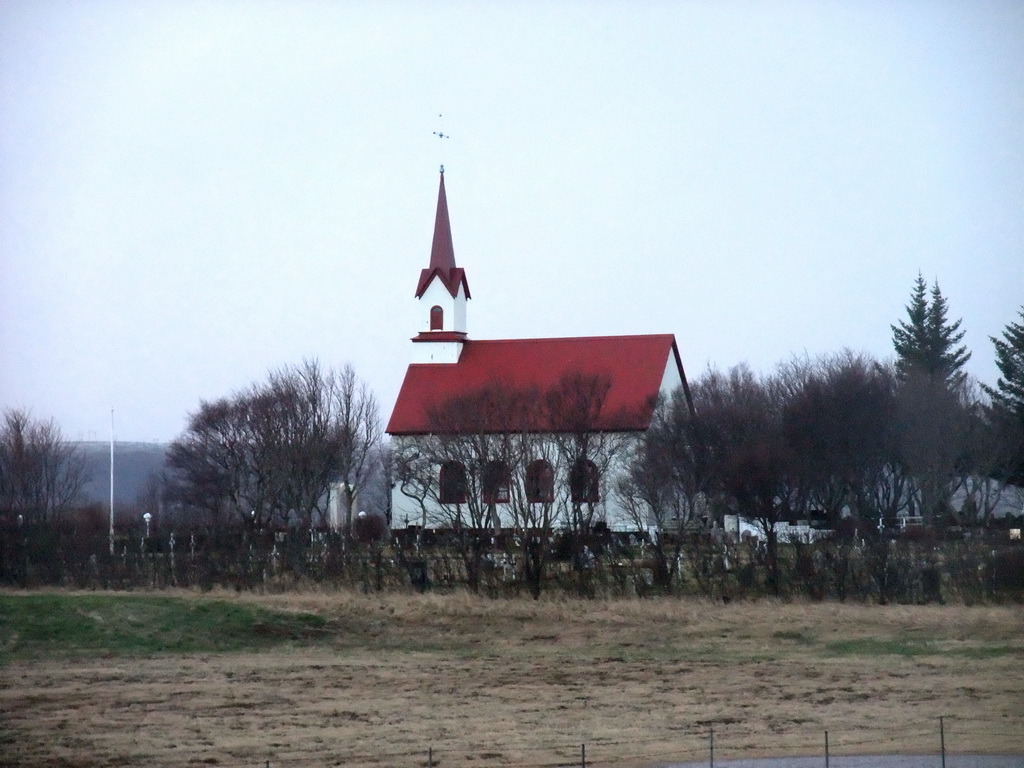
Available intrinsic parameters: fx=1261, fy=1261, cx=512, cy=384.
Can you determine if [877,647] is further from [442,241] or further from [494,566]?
[442,241]

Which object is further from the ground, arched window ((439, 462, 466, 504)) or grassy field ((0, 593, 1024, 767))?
arched window ((439, 462, 466, 504))

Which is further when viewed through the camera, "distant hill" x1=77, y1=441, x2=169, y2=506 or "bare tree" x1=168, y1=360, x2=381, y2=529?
"distant hill" x1=77, y1=441, x2=169, y2=506

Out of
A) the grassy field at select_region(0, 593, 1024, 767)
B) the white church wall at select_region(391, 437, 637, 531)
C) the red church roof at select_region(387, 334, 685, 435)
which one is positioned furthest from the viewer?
the red church roof at select_region(387, 334, 685, 435)

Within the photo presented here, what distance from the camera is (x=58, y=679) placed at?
Result: 77.2 feet

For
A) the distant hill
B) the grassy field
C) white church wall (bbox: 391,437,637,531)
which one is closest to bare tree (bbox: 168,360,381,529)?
white church wall (bbox: 391,437,637,531)

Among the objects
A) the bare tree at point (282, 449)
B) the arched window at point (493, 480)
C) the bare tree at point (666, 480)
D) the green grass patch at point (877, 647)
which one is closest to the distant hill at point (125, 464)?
the bare tree at point (282, 449)

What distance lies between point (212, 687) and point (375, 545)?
17009mm

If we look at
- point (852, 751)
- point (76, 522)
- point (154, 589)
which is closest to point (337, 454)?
point (76, 522)

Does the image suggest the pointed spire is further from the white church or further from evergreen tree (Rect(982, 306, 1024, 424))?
evergreen tree (Rect(982, 306, 1024, 424))

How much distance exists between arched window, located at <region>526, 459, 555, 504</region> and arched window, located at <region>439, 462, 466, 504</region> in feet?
8.30

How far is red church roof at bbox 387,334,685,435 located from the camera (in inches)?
2404

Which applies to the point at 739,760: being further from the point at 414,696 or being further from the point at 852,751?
the point at 414,696

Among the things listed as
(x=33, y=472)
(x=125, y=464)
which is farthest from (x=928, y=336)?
(x=125, y=464)

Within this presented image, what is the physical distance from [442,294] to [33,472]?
73.5 ft
